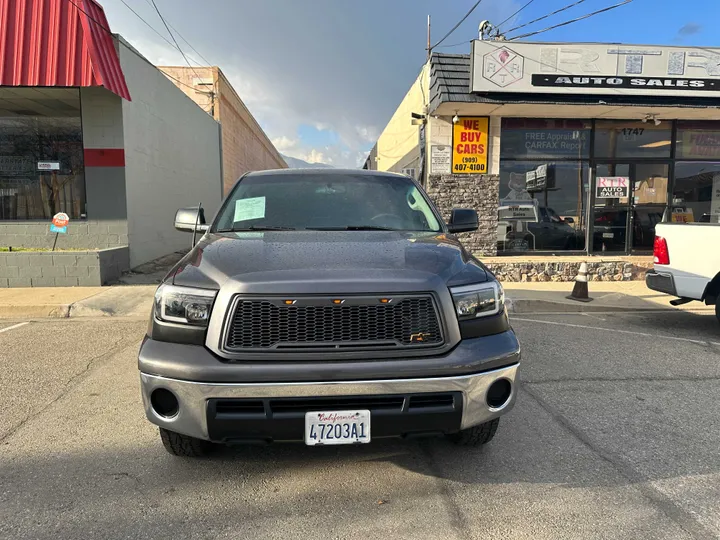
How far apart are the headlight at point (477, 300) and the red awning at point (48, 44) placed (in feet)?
28.0

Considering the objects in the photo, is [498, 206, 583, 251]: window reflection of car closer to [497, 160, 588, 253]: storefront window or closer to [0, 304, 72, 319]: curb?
[497, 160, 588, 253]: storefront window

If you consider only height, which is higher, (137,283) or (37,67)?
(37,67)

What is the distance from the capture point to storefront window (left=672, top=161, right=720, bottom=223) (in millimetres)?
12258

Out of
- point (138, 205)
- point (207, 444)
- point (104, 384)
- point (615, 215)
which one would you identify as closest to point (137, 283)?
point (138, 205)

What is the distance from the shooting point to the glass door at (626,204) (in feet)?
39.3

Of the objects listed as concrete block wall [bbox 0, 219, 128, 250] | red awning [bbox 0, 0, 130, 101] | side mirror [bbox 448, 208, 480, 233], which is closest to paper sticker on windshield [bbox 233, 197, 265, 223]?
side mirror [bbox 448, 208, 480, 233]

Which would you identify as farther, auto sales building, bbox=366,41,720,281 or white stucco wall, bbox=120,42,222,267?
white stucco wall, bbox=120,42,222,267

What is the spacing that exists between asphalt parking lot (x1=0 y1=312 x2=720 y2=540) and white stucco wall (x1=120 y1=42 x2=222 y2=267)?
22.8 ft

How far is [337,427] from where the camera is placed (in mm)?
2324

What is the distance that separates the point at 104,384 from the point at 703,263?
689 centimetres

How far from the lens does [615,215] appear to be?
12.1 meters

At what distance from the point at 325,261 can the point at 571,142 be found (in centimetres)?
1116

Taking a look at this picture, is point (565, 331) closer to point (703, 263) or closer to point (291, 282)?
point (703, 263)

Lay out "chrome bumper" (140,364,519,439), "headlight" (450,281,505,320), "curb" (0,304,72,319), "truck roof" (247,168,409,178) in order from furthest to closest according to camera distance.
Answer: "curb" (0,304,72,319)
"truck roof" (247,168,409,178)
"headlight" (450,281,505,320)
"chrome bumper" (140,364,519,439)
